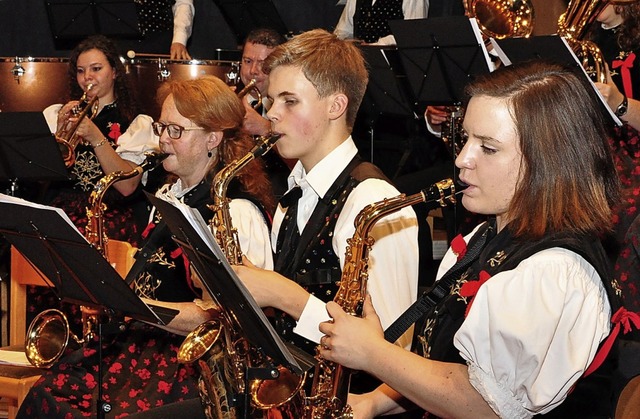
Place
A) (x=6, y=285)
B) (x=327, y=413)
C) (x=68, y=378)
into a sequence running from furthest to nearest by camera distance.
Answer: (x=6, y=285) → (x=68, y=378) → (x=327, y=413)

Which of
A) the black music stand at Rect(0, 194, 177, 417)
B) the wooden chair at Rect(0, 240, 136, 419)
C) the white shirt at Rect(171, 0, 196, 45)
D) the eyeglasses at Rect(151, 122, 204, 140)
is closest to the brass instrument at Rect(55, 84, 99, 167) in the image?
the wooden chair at Rect(0, 240, 136, 419)

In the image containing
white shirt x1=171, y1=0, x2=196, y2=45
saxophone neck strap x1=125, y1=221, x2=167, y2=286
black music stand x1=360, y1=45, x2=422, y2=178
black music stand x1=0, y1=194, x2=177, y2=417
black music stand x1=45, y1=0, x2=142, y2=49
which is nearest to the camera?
black music stand x1=0, y1=194, x2=177, y2=417

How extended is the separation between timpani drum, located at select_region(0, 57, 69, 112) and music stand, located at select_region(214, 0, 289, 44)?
1.24 meters

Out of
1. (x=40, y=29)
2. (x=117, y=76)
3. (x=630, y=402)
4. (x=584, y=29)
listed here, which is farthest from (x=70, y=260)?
(x=40, y=29)

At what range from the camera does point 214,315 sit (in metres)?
3.05

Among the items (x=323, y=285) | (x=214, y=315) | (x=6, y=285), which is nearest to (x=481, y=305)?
(x=323, y=285)

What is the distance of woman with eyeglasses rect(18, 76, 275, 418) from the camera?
3.23 meters

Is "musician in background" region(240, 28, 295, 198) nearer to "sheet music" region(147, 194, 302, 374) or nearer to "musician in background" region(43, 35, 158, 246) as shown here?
"musician in background" region(43, 35, 158, 246)

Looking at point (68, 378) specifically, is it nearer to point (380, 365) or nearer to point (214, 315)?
point (214, 315)

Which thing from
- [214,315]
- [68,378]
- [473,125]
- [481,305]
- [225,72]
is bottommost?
[68,378]

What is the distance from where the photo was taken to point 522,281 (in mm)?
1942

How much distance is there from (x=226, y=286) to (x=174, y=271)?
1.25m

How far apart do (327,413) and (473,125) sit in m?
0.89

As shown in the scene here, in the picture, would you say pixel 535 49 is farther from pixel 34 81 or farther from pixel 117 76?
pixel 34 81
